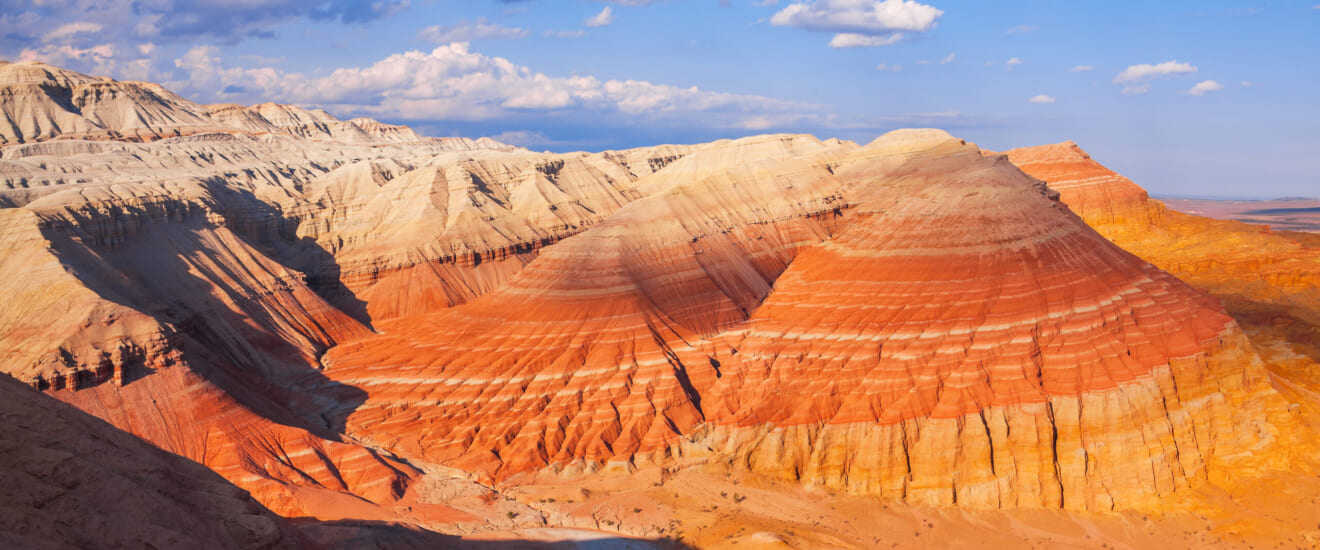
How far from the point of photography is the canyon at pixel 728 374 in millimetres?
40375

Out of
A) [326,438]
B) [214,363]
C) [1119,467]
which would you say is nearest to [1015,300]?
[1119,467]

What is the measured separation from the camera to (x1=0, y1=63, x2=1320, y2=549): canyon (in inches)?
1590

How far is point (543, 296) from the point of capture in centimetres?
5691

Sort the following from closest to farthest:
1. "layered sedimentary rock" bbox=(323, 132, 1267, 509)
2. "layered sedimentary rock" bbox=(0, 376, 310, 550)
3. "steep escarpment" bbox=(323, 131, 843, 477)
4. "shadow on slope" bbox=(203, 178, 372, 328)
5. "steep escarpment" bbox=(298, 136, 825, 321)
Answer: "layered sedimentary rock" bbox=(0, 376, 310, 550) → "layered sedimentary rock" bbox=(323, 132, 1267, 509) → "steep escarpment" bbox=(323, 131, 843, 477) → "shadow on slope" bbox=(203, 178, 372, 328) → "steep escarpment" bbox=(298, 136, 825, 321)

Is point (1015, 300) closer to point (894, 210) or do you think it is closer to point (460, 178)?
point (894, 210)

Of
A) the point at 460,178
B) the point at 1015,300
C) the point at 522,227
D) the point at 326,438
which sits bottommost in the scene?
the point at 326,438

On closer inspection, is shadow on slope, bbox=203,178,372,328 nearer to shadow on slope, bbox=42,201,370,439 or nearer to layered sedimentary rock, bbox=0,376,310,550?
shadow on slope, bbox=42,201,370,439

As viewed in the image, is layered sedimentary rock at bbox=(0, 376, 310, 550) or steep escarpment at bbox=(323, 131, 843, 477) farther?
steep escarpment at bbox=(323, 131, 843, 477)

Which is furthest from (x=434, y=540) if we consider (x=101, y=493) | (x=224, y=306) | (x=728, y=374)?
(x=224, y=306)

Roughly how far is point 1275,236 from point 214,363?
113 metres

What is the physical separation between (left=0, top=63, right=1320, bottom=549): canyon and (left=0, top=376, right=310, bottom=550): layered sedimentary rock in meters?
0.31

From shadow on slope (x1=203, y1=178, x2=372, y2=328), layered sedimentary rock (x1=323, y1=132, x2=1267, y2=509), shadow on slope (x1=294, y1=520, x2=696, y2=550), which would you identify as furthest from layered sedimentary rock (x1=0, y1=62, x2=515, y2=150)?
shadow on slope (x1=294, y1=520, x2=696, y2=550)

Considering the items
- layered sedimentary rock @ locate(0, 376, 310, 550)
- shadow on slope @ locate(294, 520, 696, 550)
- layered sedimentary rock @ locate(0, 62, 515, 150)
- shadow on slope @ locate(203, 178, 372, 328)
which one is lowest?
shadow on slope @ locate(294, 520, 696, 550)

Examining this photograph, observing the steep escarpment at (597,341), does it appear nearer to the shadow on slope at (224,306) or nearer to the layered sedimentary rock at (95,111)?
the shadow on slope at (224,306)
